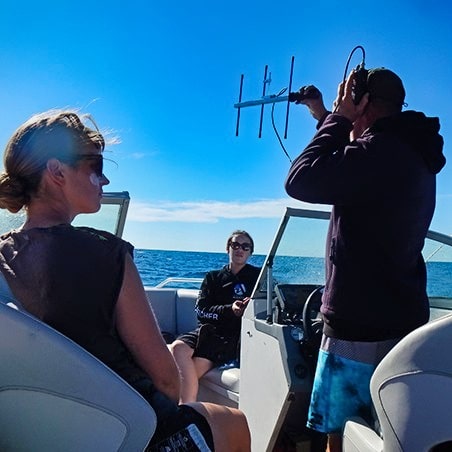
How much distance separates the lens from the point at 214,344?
4145mm

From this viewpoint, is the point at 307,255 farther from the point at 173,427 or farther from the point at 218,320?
the point at 173,427

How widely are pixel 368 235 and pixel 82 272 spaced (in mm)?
892

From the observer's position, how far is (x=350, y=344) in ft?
5.56

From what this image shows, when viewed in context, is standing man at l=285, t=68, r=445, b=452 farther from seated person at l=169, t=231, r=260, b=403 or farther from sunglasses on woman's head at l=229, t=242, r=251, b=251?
sunglasses on woman's head at l=229, t=242, r=251, b=251

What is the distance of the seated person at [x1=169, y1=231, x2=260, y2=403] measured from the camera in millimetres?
4016

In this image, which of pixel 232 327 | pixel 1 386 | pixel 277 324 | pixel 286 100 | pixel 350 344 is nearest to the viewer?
pixel 1 386

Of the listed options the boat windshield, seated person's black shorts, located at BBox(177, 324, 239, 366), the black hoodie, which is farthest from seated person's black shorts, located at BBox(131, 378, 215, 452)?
seated person's black shorts, located at BBox(177, 324, 239, 366)

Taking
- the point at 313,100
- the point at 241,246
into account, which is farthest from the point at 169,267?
the point at 313,100

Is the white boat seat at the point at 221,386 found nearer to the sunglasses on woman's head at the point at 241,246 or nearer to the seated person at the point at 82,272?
the sunglasses on woman's head at the point at 241,246

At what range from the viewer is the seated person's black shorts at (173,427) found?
59.1 inches

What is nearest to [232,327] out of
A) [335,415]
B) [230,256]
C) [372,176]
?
[230,256]

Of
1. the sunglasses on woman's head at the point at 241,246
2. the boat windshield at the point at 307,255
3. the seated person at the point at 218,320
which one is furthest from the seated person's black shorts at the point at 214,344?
the boat windshield at the point at 307,255

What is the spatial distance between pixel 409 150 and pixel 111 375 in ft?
3.67

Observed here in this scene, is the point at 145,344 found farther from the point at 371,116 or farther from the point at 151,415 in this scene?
the point at 371,116
